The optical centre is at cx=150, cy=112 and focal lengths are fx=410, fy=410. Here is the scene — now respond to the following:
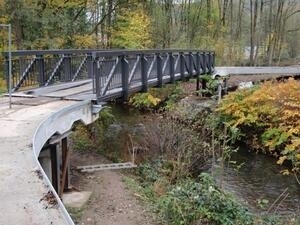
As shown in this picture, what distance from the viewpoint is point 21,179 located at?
13.7 ft

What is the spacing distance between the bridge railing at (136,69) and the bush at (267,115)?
2413mm

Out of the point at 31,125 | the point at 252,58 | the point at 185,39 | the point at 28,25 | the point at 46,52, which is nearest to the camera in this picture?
the point at 31,125

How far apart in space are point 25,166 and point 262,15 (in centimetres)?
A: 4010

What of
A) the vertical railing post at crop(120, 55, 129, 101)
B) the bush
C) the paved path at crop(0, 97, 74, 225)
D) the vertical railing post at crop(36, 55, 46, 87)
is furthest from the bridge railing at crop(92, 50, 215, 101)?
the paved path at crop(0, 97, 74, 225)

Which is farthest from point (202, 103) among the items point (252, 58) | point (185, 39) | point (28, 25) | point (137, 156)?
point (252, 58)

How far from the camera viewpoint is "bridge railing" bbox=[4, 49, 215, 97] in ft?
32.3

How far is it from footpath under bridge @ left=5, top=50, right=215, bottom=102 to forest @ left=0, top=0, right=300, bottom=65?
502cm

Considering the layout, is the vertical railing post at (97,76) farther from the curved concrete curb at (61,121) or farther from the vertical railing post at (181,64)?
the vertical railing post at (181,64)

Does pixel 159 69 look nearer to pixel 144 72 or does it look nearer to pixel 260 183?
pixel 144 72

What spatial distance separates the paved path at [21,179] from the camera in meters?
3.31

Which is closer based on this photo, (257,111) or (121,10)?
(257,111)

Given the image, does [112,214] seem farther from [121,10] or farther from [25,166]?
[121,10]

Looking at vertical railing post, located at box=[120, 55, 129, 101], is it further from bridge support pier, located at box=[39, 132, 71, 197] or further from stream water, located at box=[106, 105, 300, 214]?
stream water, located at box=[106, 105, 300, 214]

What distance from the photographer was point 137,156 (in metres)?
13.1
